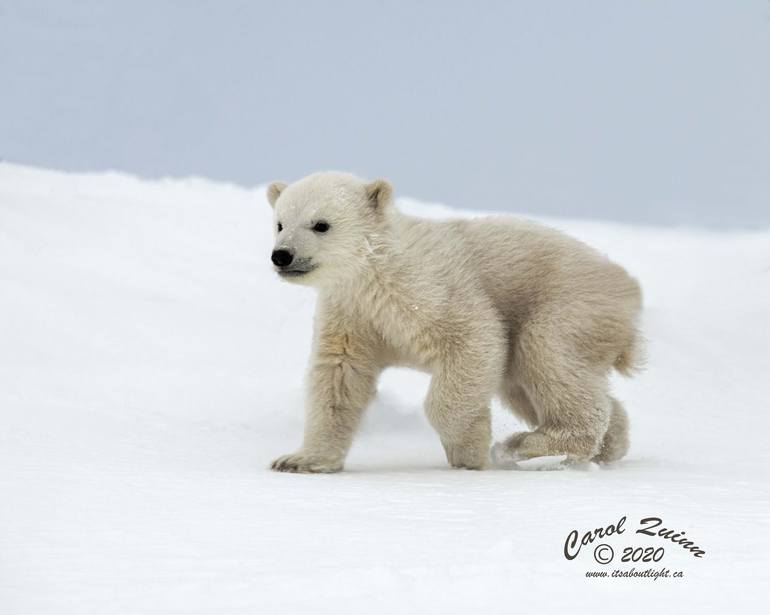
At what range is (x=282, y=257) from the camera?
489 centimetres

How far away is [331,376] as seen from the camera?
5.14m

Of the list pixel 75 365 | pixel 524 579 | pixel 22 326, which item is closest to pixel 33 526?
pixel 524 579

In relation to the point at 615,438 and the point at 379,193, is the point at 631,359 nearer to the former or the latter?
the point at 615,438

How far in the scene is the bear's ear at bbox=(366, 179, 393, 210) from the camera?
512 cm

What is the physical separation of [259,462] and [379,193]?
1.59 meters

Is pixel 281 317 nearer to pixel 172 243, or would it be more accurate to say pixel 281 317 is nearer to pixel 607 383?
pixel 172 243

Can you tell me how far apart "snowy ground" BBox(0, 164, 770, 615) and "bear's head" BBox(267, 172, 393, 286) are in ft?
3.40

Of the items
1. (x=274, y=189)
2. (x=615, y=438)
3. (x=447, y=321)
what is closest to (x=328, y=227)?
(x=274, y=189)

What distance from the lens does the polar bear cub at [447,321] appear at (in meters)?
4.94

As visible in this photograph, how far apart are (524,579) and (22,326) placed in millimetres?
6530
